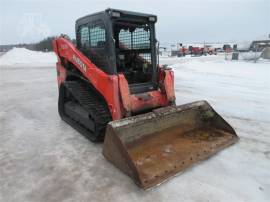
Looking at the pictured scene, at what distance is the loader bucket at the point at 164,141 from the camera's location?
10.2ft

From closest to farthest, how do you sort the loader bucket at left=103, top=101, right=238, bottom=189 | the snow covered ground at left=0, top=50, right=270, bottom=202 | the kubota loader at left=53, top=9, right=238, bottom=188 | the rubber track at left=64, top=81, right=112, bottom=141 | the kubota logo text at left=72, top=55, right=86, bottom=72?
the snow covered ground at left=0, top=50, right=270, bottom=202
the loader bucket at left=103, top=101, right=238, bottom=189
the kubota loader at left=53, top=9, right=238, bottom=188
the rubber track at left=64, top=81, right=112, bottom=141
the kubota logo text at left=72, top=55, right=86, bottom=72

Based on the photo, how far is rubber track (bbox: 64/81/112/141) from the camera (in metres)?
4.06

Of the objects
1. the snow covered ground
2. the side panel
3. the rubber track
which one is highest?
the side panel

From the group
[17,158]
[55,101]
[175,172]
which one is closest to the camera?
[175,172]

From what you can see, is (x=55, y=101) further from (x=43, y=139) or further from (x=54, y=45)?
(x=43, y=139)

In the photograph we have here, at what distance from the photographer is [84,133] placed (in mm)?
4559

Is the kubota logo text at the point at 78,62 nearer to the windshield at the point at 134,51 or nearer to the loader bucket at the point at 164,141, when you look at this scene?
the windshield at the point at 134,51

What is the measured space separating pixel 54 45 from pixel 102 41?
80.8 inches

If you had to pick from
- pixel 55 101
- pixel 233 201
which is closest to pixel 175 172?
pixel 233 201

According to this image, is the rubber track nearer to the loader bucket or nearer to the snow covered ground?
the snow covered ground

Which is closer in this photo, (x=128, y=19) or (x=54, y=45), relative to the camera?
(x=128, y=19)

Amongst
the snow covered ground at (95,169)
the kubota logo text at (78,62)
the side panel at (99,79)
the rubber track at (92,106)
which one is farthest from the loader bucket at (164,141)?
the kubota logo text at (78,62)

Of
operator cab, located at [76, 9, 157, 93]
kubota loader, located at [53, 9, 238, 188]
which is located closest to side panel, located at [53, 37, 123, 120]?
kubota loader, located at [53, 9, 238, 188]

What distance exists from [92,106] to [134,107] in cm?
77
